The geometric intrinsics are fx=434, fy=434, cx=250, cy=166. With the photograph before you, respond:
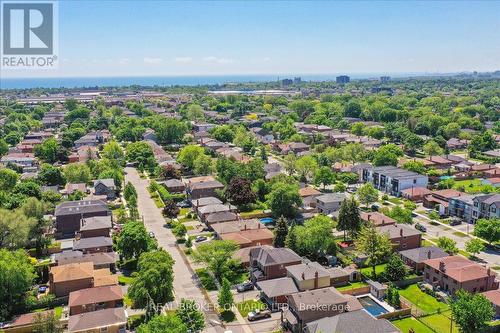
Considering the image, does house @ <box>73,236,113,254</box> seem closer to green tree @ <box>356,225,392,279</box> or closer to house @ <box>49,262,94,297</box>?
house @ <box>49,262,94,297</box>

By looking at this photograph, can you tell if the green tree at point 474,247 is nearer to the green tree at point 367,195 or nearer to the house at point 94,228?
the green tree at point 367,195

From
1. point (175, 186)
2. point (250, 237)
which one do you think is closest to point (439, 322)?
point (250, 237)

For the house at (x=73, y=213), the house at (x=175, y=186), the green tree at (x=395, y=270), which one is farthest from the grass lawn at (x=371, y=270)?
the house at (x=175, y=186)

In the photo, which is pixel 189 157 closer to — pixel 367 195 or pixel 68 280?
pixel 367 195

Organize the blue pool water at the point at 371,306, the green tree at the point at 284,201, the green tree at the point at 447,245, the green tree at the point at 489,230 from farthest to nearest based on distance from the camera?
the green tree at the point at 284,201 < the green tree at the point at 489,230 < the green tree at the point at 447,245 < the blue pool water at the point at 371,306

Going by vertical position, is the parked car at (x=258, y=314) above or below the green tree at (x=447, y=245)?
below

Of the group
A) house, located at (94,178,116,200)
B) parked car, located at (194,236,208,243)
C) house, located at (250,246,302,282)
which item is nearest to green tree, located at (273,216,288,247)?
house, located at (250,246,302,282)
